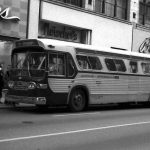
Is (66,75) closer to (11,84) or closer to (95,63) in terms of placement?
(95,63)

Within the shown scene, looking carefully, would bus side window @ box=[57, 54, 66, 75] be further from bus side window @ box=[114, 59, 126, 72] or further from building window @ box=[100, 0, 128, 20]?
building window @ box=[100, 0, 128, 20]

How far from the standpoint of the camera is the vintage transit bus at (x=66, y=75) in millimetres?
15875

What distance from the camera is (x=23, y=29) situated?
82.3ft

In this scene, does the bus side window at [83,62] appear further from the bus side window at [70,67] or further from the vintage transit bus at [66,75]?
the bus side window at [70,67]

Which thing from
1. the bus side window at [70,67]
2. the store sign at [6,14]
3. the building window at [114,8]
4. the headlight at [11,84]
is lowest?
the headlight at [11,84]

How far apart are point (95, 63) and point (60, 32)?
10644 millimetres

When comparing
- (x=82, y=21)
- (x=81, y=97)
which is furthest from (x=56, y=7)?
(x=81, y=97)

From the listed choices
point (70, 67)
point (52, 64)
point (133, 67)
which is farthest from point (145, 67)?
point (52, 64)

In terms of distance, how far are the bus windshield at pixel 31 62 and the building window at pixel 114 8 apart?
16.8 metres

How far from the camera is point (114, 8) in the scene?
34000 mm

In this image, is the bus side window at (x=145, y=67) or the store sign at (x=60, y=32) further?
the store sign at (x=60, y=32)

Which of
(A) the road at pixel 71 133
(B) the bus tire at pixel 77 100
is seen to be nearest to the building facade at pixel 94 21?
(B) the bus tire at pixel 77 100

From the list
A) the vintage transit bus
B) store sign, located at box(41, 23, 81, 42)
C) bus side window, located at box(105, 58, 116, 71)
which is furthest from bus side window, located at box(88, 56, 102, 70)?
store sign, located at box(41, 23, 81, 42)

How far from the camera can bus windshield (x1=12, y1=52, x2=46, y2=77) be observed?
15.9 metres
